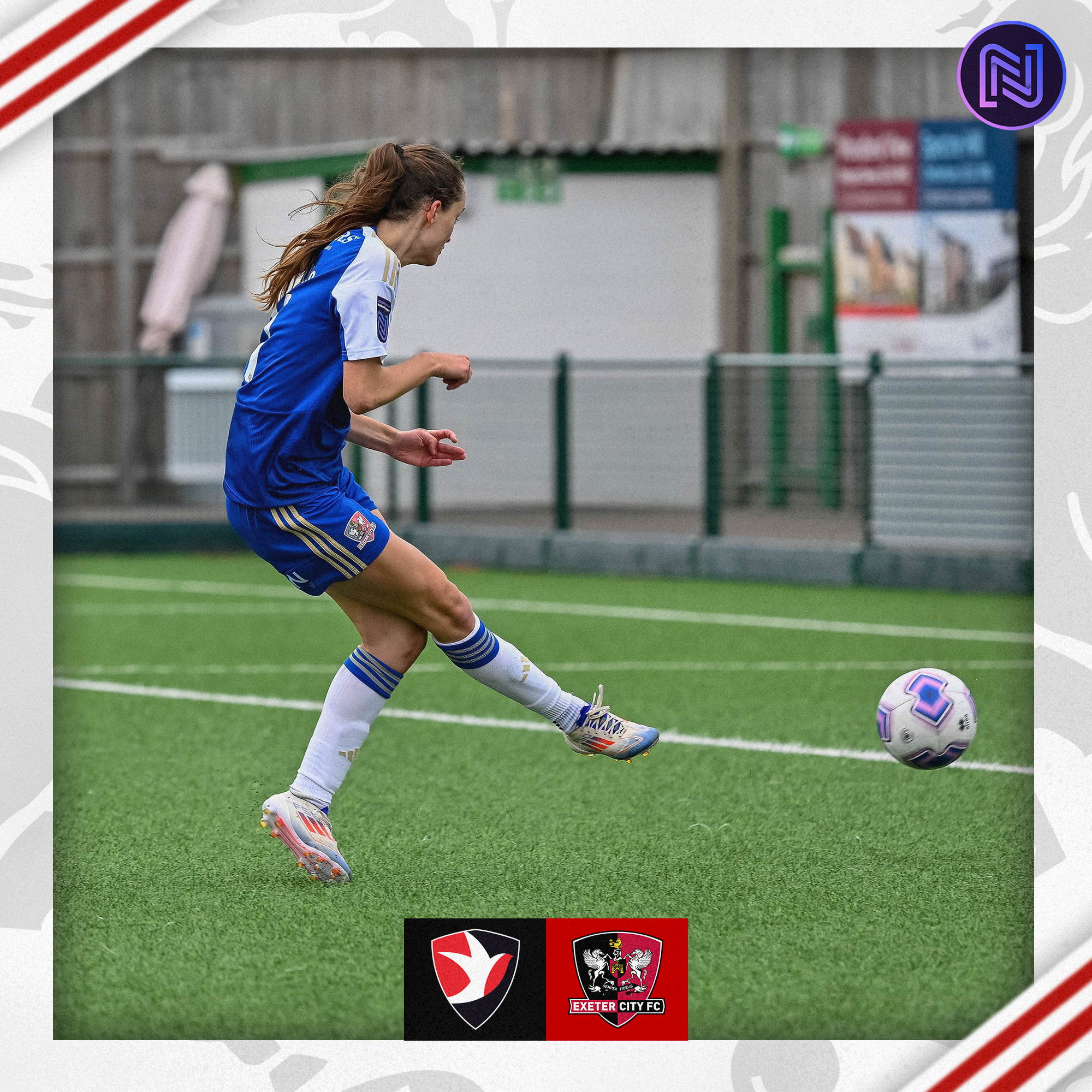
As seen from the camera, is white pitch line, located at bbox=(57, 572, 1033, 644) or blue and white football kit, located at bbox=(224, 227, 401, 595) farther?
white pitch line, located at bbox=(57, 572, 1033, 644)

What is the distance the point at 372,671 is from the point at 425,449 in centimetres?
60

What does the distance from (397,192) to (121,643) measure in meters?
5.65

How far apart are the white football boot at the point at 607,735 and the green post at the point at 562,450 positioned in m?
8.54

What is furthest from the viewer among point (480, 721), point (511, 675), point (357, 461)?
point (357, 461)

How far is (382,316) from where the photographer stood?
13.4 feet

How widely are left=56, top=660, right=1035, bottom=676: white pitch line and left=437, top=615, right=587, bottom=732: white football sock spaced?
11.7ft

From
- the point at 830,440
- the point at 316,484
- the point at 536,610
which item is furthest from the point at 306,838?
the point at 830,440

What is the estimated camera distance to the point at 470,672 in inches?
184

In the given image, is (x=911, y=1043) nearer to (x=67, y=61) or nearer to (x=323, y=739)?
(x=323, y=739)

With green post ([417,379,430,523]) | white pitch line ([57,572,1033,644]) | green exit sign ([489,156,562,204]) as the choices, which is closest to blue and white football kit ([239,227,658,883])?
white pitch line ([57,572,1033,644])

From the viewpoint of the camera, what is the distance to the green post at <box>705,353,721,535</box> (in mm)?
12508

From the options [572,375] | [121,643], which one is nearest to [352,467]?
[572,375]

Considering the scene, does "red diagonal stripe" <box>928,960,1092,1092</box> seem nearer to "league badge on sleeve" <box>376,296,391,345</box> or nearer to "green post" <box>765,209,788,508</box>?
"league badge on sleeve" <box>376,296,391,345</box>

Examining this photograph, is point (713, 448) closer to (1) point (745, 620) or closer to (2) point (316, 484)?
(1) point (745, 620)
